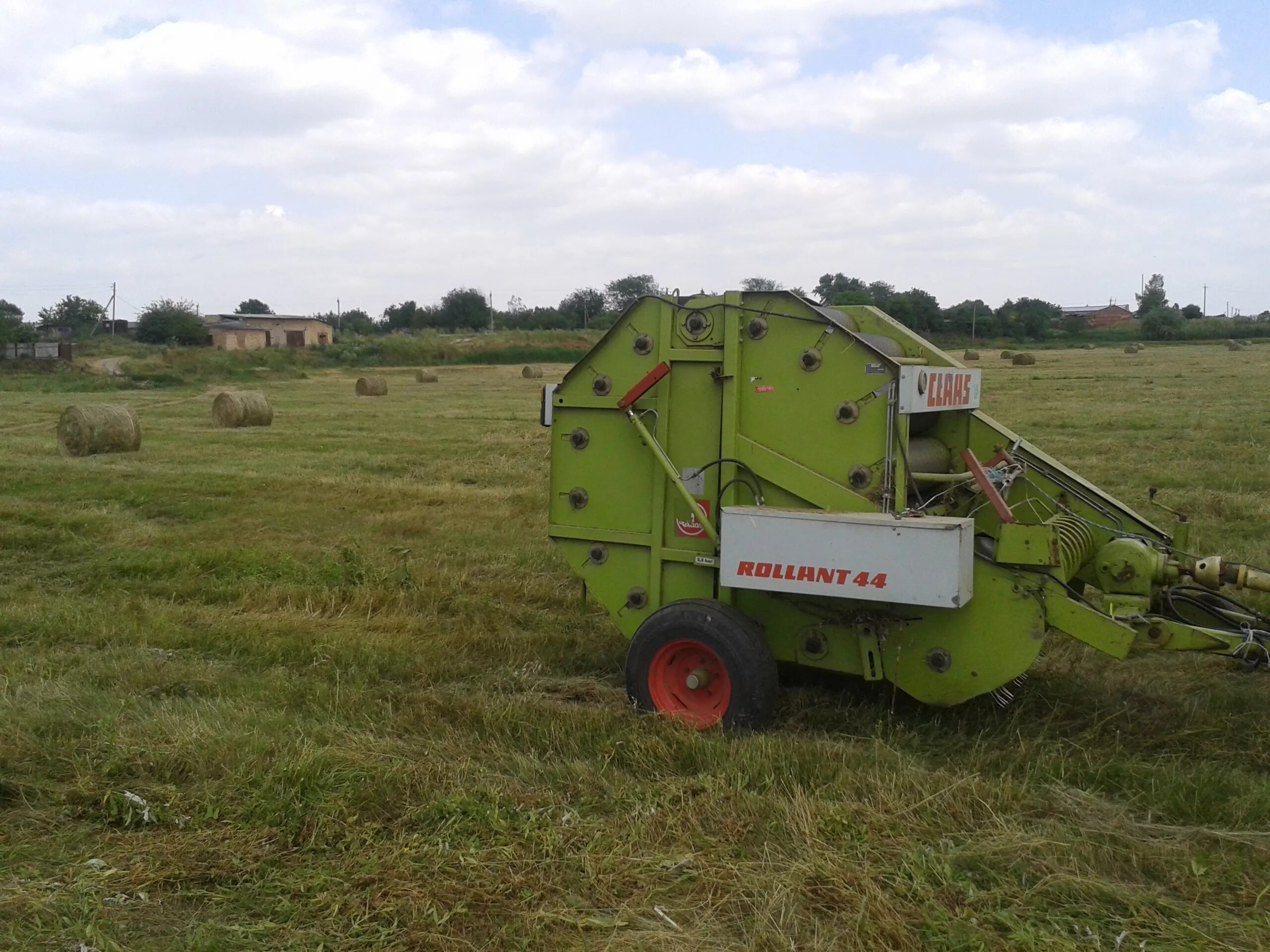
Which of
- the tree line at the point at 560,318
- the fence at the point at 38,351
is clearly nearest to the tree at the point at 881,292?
the tree line at the point at 560,318

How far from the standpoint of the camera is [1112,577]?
17.5 ft

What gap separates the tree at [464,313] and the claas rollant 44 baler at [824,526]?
268 ft

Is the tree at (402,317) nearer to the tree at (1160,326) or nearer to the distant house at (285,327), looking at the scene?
the distant house at (285,327)

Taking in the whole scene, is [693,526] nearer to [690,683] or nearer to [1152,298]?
[690,683]

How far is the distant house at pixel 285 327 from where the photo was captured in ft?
267

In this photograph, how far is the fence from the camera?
145ft

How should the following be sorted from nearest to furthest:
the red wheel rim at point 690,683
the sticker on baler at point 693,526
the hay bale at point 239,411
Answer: the red wheel rim at point 690,683 → the sticker on baler at point 693,526 → the hay bale at point 239,411

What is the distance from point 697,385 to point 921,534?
130cm

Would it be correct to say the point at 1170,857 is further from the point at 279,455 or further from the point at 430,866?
the point at 279,455

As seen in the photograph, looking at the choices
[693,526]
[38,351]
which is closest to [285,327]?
[38,351]

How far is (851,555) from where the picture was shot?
15.2 ft

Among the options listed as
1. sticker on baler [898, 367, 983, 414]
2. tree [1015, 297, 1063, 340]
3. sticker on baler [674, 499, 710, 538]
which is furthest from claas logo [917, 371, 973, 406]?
tree [1015, 297, 1063, 340]

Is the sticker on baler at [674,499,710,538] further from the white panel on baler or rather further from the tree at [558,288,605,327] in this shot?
the tree at [558,288,605,327]

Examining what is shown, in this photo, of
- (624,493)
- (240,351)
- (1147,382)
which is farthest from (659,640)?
(240,351)
